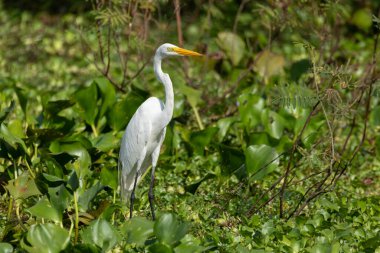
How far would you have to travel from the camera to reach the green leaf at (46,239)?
3.31 metres

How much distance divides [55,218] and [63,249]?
12.3 inches

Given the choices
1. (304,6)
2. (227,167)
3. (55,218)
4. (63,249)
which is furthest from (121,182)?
(304,6)

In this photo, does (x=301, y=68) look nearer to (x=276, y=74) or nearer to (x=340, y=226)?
(x=276, y=74)

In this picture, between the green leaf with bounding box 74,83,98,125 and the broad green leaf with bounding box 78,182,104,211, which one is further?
the green leaf with bounding box 74,83,98,125

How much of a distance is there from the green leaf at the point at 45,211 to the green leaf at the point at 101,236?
0.24 metres

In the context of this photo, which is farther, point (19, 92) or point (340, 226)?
point (19, 92)

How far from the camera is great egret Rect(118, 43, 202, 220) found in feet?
14.4

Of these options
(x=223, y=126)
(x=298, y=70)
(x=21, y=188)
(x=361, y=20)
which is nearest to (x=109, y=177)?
(x=21, y=188)

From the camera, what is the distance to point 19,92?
5.43 meters

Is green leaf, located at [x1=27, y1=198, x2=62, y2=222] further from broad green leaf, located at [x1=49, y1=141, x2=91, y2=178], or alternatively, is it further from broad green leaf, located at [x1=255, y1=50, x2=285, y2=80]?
broad green leaf, located at [x1=255, y1=50, x2=285, y2=80]

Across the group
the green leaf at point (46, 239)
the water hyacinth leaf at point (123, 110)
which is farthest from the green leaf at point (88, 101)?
the green leaf at point (46, 239)

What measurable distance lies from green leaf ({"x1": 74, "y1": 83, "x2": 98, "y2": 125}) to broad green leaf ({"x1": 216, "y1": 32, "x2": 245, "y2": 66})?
5.90ft

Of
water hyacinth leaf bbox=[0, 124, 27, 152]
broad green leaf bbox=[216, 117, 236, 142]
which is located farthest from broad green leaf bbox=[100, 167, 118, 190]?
broad green leaf bbox=[216, 117, 236, 142]

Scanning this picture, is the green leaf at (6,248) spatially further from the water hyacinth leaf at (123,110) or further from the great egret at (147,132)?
the water hyacinth leaf at (123,110)
